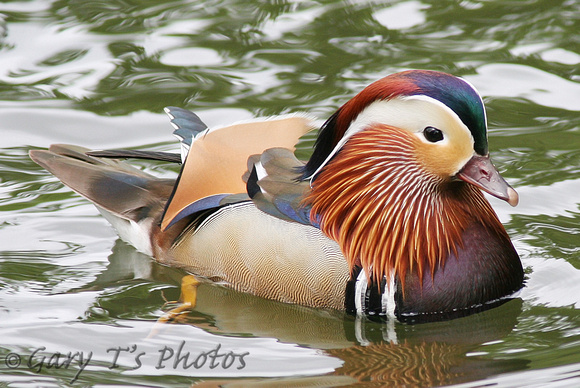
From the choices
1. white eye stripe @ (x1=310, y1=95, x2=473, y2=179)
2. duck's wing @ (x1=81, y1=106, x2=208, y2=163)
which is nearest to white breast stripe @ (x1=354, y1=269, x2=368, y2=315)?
white eye stripe @ (x1=310, y1=95, x2=473, y2=179)

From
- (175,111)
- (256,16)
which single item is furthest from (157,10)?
(175,111)

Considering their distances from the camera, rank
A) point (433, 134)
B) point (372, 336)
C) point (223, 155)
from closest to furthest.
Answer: point (433, 134) < point (372, 336) < point (223, 155)

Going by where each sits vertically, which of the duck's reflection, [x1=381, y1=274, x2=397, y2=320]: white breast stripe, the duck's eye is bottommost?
the duck's reflection

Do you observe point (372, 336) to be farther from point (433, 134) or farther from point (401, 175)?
point (433, 134)

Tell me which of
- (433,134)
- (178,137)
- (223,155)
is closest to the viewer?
(433,134)

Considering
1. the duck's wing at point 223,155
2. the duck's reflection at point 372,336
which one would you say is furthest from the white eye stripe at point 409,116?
the duck's reflection at point 372,336

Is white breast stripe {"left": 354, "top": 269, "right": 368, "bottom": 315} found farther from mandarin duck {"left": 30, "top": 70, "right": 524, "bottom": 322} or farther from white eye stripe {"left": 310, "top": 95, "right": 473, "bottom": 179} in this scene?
white eye stripe {"left": 310, "top": 95, "right": 473, "bottom": 179}

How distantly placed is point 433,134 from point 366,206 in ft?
2.12

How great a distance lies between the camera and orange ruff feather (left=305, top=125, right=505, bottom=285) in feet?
17.7

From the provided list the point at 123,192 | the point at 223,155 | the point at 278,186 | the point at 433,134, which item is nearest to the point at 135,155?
the point at 123,192

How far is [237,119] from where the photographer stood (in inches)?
304

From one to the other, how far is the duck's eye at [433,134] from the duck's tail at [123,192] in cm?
185

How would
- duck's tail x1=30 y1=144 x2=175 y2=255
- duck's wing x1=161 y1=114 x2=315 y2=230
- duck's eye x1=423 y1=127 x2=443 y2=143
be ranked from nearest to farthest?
duck's eye x1=423 y1=127 x2=443 y2=143, duck's wing x1=161 y1=114 x2=315 y2=230, duck's tail x1=30 y1=144 x2=175 y2=255

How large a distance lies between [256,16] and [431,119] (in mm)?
4502
